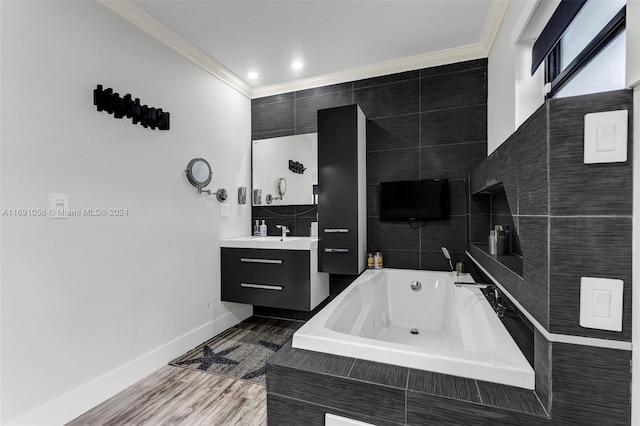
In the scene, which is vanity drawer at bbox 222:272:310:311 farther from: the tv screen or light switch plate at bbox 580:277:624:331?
light switch plate at bbox 580:277:624:331

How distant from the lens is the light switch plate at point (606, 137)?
0.82 meters

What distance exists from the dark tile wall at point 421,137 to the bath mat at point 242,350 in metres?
0.78

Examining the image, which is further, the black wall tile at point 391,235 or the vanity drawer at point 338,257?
the black wall tile at point 391,235

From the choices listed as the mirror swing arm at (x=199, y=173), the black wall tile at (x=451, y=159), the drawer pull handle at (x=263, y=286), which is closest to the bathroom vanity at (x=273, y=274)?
the drawer pull handle at (x=263, y=286)

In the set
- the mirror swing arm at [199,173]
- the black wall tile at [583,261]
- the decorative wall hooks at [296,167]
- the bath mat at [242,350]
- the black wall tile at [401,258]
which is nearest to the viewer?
the black wall tile at [583,261]

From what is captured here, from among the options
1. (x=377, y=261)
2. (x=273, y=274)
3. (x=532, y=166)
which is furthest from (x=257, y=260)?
(x=532, y=166)

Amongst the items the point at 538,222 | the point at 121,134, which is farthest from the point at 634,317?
the point at 121,134

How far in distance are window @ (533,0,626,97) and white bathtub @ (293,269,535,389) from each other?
113cm

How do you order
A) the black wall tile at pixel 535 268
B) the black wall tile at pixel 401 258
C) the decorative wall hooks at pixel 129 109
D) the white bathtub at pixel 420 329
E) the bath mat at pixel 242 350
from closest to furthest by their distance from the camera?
the black wall tile at pixel 535 268 < the white bathtub at pixel 420 329 < the decorative wall hooks at pixel 129 109 < the bath mat at pixel 242 350 < the black wall tile at pixel 401 258

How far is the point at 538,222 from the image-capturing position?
0.99 m

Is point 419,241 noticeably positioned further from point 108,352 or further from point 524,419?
point 108,352

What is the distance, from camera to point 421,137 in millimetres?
2842

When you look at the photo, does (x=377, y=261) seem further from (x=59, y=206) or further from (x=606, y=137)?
(x=59, y=206)

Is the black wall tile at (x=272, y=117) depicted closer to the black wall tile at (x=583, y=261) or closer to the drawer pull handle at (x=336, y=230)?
the drawer pull handle at (x=336, y=230)
